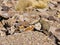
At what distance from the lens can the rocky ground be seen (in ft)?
21.6

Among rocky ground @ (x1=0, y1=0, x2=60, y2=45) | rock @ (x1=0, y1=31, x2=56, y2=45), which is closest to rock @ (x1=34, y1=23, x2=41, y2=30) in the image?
rocky ground @ (x1=0, y1=0, x2=60, y2=45)

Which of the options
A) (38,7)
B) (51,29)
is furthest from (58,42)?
(38,7)

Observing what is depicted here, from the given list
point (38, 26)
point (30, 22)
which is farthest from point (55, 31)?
point (30, 22)

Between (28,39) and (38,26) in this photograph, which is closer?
(28,39)

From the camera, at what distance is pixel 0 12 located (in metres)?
8.85

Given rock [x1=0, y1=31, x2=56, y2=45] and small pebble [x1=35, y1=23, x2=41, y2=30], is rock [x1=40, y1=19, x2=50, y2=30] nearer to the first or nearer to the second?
small pebble [x1=35, y1=23, x2=41, y2=30]

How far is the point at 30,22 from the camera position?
8.07 meters

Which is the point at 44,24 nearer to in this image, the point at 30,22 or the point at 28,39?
→ the point at 30,22

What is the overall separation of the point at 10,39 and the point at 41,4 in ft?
12.2

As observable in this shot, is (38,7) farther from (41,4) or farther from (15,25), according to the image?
(15,25)

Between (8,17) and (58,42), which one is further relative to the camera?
(8,17)

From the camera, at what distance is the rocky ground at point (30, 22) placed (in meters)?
6.59

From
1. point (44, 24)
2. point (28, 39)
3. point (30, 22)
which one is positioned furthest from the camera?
point (30, 22)

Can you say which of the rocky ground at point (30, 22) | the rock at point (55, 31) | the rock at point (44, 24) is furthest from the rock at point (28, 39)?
the rock at point (44, 24)
